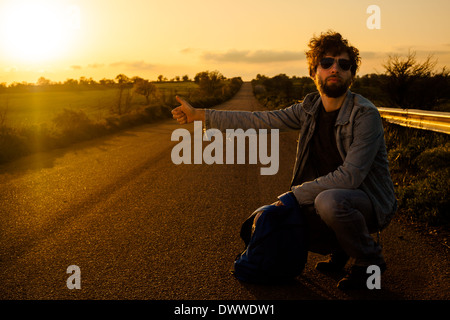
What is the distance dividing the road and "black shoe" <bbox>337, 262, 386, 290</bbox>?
0.10 m

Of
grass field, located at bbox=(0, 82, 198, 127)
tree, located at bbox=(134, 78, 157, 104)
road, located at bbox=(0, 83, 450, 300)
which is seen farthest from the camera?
tree, located at bbox=(134, 78, 157, 104)

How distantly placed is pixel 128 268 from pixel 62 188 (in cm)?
377

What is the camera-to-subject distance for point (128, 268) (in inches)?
146

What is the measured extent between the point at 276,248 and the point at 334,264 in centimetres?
66

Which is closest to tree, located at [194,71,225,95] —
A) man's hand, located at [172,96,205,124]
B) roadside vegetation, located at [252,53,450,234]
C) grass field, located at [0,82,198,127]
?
grass field, located at [0,82,198,127]

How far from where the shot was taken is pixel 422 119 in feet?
29.0

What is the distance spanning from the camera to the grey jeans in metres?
3.34

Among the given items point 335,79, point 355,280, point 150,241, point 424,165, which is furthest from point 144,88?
point 355,280

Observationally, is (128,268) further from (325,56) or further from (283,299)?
(325,56)

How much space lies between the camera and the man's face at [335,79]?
3.60m

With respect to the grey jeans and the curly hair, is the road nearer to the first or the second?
the grey jeans

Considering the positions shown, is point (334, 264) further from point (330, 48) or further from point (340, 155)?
point (330, 48)

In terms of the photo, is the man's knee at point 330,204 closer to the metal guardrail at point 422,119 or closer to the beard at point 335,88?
the beard at point 335,88
